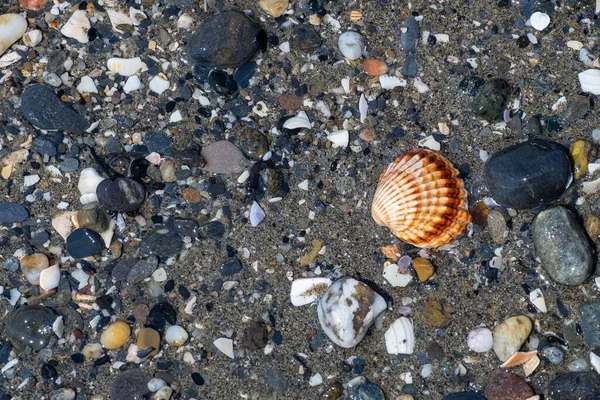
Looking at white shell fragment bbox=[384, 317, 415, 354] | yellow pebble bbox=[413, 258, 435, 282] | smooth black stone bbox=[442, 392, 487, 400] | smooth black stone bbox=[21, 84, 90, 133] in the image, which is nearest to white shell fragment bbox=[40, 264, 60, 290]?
smooth black stone bbox=[21, 84, 90, 133]

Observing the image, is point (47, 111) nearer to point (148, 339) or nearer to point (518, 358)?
point (148, 339)

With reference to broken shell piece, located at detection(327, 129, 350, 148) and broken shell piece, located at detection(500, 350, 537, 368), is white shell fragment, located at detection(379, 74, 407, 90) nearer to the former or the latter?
broken shell piece, located at detection(327, 129, 350, 148)

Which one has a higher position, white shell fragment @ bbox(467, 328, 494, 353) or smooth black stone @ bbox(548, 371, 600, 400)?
white shell fragment @ bbox(467, 328, 494, 353)

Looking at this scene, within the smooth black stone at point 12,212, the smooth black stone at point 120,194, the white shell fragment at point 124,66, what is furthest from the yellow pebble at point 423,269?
the smooth black stone at point 12,212

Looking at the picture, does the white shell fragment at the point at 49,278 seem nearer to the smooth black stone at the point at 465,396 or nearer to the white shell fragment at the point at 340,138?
the white shell fragment at the point at 340,138

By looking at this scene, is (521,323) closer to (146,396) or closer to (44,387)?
(146,396)

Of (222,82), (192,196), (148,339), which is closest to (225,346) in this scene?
(148,339)
